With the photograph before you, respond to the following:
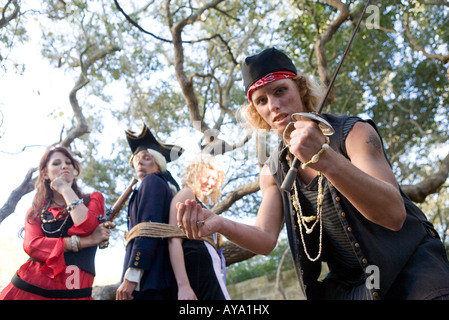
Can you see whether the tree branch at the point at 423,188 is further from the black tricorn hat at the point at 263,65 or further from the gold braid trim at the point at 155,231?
the black tricorn hat at the point at 263,65

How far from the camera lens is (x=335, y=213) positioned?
1957mm

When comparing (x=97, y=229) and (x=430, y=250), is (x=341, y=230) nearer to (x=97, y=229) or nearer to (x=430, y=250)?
(x=430, y=250)

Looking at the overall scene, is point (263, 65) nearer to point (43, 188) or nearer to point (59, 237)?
point (59, 237)

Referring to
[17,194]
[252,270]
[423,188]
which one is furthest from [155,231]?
[252,270]

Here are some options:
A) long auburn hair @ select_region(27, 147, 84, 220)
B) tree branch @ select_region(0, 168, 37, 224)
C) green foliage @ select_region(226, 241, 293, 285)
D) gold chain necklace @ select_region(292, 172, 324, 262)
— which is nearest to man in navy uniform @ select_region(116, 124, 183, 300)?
long auburn hair @ select_region(27, 147, 84, 220)

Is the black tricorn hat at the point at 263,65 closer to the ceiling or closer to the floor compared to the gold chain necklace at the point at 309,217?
closer to the ceiling

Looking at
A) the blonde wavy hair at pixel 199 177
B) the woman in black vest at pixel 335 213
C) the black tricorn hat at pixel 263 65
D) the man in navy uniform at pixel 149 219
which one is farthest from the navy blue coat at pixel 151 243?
the black tricorn hat at pixel 263 65

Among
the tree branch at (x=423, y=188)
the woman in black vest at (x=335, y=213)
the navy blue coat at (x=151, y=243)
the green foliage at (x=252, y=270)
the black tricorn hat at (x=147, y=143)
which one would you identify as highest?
the green foliage at (x=252, y=270)

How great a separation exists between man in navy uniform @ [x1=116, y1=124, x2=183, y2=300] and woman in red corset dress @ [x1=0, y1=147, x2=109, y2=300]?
42 cm

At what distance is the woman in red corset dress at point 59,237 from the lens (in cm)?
341

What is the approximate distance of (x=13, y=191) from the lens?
21.2 feet

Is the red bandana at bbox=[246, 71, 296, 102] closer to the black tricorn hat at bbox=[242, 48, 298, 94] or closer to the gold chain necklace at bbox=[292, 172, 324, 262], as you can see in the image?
the black tricorn hat at bbox=[242, 48, 298, 94]

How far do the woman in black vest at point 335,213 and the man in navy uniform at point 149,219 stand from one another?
4.34 ft

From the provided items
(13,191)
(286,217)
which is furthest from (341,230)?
(13,191)
